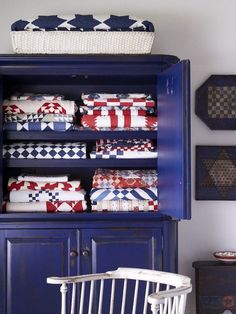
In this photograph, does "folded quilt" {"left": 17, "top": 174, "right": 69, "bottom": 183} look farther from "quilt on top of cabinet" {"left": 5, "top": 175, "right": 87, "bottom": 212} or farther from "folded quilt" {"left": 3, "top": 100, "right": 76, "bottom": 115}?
"folded quilt" {"left": 3, "top": 100, "right": 76, "bottom": 115}

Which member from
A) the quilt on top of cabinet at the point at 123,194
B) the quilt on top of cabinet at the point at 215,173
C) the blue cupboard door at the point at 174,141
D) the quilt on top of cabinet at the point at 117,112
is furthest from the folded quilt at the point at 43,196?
the quilt on top of cabinet at the point at 215,173

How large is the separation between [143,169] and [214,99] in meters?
0.67

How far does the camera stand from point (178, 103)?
312 centimetres

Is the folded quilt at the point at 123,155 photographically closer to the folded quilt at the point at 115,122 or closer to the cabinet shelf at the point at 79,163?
the cabinet shelf at the point at 79,163

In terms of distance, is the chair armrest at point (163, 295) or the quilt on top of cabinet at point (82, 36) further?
the quilt on top of cabinet at point (82, 36)

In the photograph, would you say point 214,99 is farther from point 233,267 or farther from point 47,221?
point 47,221

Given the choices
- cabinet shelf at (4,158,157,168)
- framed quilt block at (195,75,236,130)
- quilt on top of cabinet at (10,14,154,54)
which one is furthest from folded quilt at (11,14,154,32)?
cabinet shelf at (4,158,157,168)

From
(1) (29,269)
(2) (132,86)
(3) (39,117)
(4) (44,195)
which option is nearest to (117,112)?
(2) (132,86)

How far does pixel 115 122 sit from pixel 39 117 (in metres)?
0.47

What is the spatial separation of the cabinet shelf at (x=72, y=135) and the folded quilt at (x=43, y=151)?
0.05 m

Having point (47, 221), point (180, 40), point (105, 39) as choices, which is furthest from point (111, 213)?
point (180, 40)

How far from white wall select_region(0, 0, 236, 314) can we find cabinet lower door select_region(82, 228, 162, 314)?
53cm

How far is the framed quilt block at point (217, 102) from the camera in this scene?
3.90 m

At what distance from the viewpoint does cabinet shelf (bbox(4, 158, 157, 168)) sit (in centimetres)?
363
